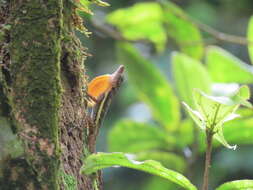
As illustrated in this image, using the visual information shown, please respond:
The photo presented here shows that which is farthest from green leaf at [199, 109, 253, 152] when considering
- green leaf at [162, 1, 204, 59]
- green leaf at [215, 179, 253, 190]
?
green leaf at [215, 179, 253, 190]

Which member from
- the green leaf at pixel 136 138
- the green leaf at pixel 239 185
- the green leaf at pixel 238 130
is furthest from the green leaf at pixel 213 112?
the green leaf at pixel 136 138

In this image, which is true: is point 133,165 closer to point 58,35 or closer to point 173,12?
point 58,35

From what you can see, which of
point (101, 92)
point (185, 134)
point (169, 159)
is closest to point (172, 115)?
point (185, 134)

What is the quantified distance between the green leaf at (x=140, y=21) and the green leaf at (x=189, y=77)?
1.99 ft

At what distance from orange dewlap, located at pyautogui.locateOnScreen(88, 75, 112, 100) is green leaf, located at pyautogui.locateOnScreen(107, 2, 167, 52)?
1.53 meters

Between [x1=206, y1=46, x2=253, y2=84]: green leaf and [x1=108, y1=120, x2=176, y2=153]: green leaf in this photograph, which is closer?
[x1=206, y1=46, x2=253, y2=84]: green leaf

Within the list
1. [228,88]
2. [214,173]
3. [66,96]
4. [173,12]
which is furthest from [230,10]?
[66,96]

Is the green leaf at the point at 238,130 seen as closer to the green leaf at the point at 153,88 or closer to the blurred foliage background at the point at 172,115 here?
the blurred foliage background at the point at 172,115

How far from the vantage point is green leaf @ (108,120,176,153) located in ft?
10.0

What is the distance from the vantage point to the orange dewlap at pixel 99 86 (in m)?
1.89

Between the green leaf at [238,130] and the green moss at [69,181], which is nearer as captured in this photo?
the green moss at [69,181]

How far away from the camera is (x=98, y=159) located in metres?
1.46

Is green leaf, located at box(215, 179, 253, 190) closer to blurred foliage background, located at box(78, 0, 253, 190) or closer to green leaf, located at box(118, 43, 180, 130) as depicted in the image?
blurred foliage background, located at box(78, 0, 253, 190)

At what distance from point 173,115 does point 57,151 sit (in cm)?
167
